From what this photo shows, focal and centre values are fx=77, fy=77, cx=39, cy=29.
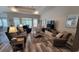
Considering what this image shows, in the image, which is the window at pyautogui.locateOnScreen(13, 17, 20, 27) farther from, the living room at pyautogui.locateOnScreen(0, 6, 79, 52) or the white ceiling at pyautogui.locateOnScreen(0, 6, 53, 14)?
the white ceiling at pyautogui.locateOnScreen(0, 6, 53, 14)

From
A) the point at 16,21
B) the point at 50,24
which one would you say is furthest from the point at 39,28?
the point at 16,21

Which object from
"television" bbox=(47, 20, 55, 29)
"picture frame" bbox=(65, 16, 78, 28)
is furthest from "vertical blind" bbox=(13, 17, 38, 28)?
"picture frame" bbox=(65, 16, 78, 28)

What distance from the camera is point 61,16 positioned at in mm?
1868

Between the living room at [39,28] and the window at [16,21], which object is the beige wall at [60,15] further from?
the window at [16,21]

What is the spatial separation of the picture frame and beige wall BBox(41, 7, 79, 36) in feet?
0.23

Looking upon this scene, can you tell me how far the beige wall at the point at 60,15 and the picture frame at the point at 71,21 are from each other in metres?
0.07

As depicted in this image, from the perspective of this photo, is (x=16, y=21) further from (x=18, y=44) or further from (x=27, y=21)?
(x=18, y=44)

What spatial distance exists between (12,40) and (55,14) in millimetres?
1220

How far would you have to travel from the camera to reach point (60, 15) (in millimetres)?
1875

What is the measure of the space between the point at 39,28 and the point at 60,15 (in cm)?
61

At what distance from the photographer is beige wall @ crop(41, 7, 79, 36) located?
1.77 m

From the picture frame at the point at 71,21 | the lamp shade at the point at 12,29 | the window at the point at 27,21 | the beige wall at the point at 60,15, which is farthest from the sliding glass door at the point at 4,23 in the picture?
the picture frame at the point at 71,21

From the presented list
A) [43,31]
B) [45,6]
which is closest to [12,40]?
[43,31]
